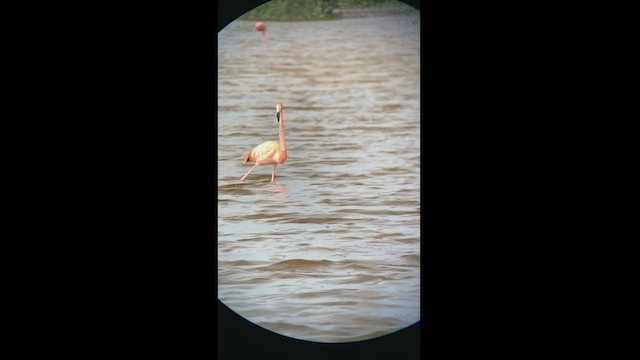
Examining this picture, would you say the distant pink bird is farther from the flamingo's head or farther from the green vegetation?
the flamingo's head

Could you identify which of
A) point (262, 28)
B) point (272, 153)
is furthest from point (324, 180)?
point (262, 28)

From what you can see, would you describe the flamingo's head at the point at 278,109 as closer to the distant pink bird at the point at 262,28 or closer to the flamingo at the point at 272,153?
the flamingo at the point at 272,153

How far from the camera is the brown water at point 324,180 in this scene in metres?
3.88

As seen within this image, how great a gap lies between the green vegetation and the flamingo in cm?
27

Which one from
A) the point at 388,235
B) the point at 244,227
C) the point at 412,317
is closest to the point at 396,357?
the point at 412,317

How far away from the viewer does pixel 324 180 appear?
3.96 meters

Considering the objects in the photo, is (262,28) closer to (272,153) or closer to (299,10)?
(299,10)

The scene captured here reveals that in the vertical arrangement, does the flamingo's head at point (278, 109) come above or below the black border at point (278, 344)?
above

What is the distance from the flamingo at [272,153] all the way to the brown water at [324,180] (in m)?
0.02

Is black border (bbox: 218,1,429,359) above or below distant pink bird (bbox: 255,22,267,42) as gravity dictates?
below

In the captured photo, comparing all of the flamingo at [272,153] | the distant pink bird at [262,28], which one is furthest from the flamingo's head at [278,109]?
the distant pink bird at [262,28]

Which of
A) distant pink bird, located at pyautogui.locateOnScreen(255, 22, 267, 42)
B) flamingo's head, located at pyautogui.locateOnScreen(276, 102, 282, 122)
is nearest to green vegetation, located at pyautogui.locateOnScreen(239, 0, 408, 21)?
distant pink bird, located at pyautogui.locateOnScreen(255, 22, 267, 42)

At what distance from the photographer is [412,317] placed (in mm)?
3883

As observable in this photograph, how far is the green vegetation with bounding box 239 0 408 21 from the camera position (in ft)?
12.9
